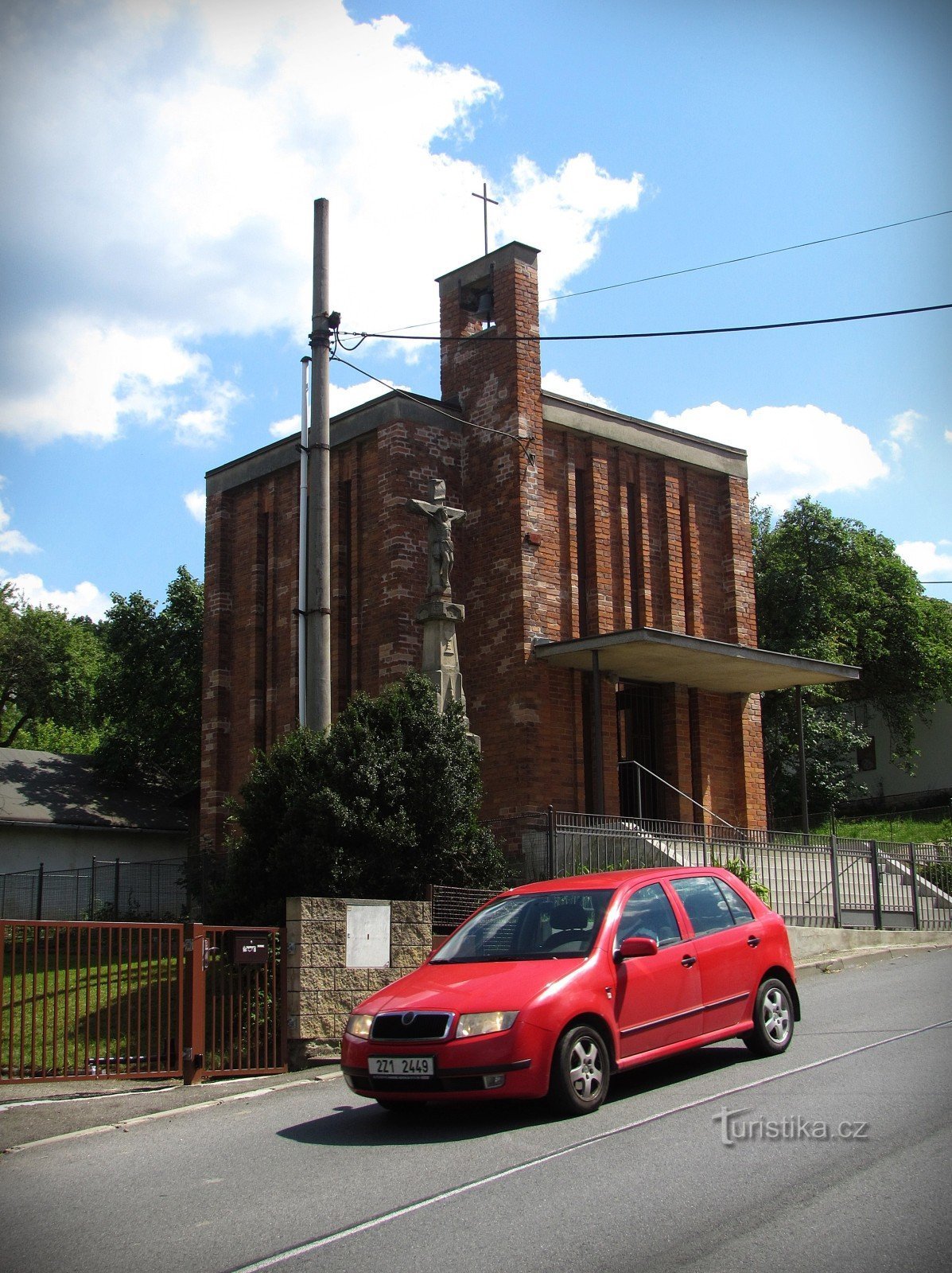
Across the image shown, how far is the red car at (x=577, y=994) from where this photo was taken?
7.87 m

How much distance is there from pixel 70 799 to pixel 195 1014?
862 inches

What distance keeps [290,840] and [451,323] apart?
13.8m

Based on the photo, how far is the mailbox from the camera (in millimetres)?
11047

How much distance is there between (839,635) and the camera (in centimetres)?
3778

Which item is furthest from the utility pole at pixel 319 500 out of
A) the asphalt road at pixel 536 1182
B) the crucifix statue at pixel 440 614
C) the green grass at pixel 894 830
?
the green grass at pixel 894 830

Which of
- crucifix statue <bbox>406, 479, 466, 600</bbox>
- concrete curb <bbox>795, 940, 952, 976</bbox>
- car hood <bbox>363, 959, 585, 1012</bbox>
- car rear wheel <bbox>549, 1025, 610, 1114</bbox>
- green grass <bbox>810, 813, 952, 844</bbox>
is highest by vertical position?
crucifix statue <bbox>406, 479, 466, 600</bbox>

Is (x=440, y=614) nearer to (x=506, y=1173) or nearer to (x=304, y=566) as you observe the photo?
(x=304, y=566)

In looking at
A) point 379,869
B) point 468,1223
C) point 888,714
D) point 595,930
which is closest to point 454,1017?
point 595,930

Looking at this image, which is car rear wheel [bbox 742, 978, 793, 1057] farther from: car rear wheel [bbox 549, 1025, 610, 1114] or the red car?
car rear wheel [bbox 549, 1025, 610, 1114]

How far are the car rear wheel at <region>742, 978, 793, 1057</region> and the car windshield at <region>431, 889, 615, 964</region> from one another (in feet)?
5.18

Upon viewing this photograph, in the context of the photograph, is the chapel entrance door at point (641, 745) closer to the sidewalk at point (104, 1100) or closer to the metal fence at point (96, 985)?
the sidewalk at point (104, 1100)

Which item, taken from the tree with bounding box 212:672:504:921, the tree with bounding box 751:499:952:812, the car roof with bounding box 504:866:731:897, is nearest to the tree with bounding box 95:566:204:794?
the tree with bounding box 751:499:952:812

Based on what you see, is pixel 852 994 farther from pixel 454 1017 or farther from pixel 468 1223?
pixel 468 1223
